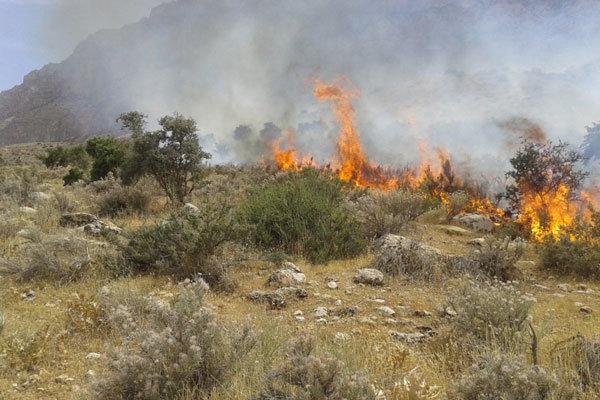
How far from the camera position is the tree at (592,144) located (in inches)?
541

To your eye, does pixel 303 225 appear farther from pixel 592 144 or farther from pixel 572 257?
pixel 592 144

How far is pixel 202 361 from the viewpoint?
10.1 feet

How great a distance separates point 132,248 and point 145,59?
14677 centimetres

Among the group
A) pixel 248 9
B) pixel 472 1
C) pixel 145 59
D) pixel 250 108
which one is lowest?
pixel 250 108

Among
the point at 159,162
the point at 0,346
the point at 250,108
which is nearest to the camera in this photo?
the point at 0,346

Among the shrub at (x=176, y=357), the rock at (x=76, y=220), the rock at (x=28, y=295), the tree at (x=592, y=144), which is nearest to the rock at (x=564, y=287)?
the shrub at (x=176, y=357)

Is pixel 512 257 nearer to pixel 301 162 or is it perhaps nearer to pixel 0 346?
pixel 0 346

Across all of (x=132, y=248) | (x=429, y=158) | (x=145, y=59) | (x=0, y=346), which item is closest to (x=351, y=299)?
(x=132, y=248)

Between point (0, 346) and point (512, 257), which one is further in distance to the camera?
point (512, 257)

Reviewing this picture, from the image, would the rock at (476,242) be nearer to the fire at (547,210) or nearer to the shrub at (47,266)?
the fire at (547,210)

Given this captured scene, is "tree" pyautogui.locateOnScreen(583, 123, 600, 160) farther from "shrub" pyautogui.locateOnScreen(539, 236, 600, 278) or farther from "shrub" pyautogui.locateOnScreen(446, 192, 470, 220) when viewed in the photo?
"shrub" pyautogui.locateOnScreen(539, 236, 600, 278)

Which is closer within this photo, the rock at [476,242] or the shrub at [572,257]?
the shrub at [572,257]

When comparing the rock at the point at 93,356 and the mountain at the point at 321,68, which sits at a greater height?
the mountain at the point at 321,68

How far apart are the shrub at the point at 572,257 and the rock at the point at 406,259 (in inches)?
81.7
